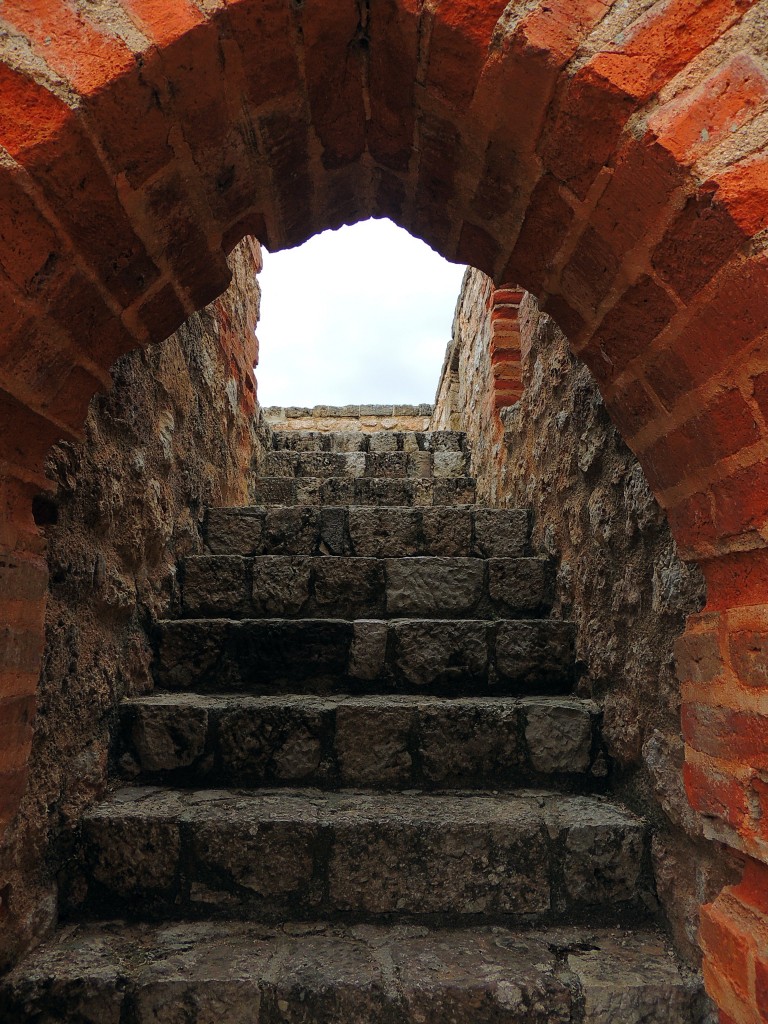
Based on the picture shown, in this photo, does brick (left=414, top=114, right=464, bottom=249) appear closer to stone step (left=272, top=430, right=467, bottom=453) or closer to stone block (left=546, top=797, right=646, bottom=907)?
stone block (left=546, top=797, right=646, bottom=907)

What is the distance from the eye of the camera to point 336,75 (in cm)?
102

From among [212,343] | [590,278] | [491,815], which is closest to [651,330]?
[590,278]

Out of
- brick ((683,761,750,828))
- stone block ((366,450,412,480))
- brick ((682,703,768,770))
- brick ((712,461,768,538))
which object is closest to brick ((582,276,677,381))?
brick ((712,461,768,538))

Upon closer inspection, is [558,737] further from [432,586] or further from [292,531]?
[292,531]

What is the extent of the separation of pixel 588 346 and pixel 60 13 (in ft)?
3.11

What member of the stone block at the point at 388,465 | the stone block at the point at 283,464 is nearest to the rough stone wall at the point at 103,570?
the stone block at the point at 283,464

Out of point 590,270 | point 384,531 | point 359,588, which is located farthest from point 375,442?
point 590,270

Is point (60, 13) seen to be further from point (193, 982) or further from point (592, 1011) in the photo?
point (592, 1011)

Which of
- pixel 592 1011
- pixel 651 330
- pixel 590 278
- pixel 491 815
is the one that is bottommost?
pixel 592 1011

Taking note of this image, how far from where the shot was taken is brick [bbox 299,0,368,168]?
3.05 feet

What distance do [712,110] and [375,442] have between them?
4.01 metres

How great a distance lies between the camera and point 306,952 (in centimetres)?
130

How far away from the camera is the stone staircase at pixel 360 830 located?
1193mm

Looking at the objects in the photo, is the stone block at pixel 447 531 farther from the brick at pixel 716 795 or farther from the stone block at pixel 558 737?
the brick at pixel 716 795
